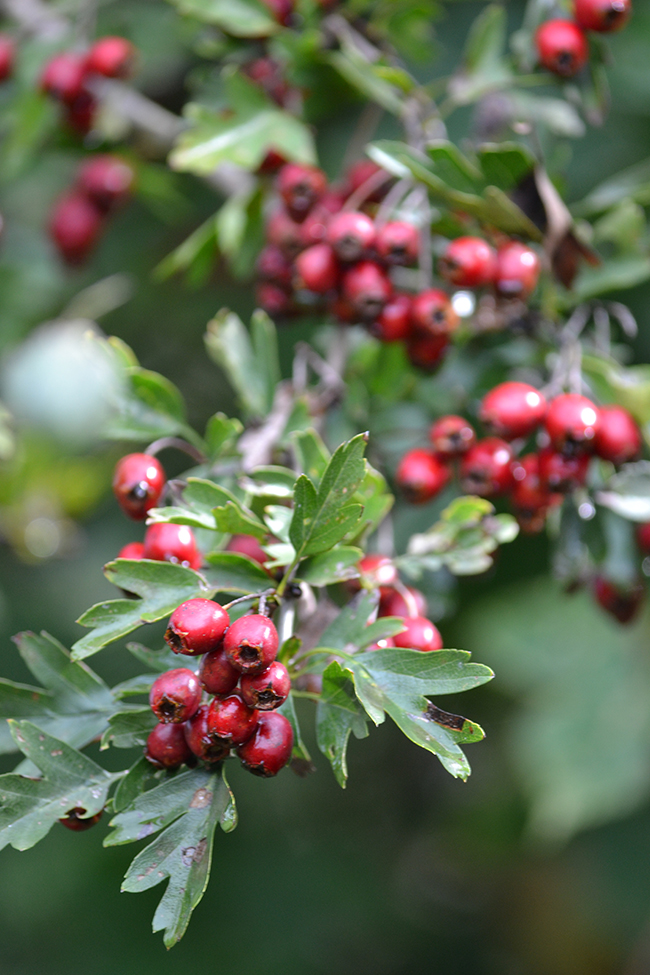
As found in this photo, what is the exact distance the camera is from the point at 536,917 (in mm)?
2600

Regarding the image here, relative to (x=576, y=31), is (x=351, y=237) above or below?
below

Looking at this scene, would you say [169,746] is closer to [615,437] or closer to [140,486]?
[140,486]

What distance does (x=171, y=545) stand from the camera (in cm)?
72

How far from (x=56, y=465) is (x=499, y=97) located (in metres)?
1.16

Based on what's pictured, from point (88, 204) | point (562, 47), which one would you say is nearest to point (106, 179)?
point (88, 204)

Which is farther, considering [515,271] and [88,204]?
[88,204]

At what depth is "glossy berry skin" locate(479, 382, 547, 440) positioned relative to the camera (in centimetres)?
90

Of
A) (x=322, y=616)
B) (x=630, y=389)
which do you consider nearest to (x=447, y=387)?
(x=630, y=389)

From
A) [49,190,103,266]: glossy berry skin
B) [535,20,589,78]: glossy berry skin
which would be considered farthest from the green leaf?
[49,190,103,266]: glossy berry skin

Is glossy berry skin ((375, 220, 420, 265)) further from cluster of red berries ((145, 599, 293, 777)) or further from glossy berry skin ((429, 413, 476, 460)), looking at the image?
cluster of red berries ((145, 599, 293, 777))

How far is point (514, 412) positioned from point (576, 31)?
1.59 ft

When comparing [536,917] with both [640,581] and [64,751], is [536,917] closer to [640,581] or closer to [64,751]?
[640,581]

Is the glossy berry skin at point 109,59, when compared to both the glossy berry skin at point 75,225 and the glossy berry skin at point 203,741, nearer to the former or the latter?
the glossy berry skin at point 75,225

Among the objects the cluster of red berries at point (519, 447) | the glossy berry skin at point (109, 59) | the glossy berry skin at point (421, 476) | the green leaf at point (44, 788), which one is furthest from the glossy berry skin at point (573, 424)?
the glossy berry skin at point (109, 59)
